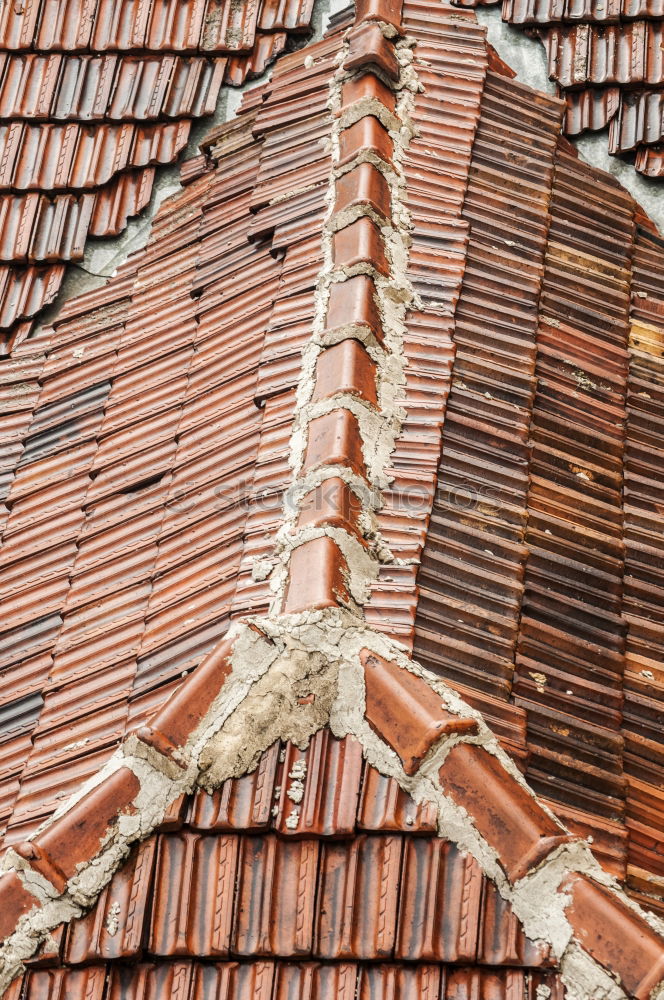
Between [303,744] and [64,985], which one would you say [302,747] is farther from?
[64,985]

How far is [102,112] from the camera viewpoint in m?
7.56

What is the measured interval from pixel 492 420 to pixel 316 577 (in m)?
1.41

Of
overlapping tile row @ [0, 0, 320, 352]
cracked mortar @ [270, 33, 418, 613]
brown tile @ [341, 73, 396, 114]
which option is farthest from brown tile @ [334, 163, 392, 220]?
overlapping tile row @ [0, 0, 320, 352]

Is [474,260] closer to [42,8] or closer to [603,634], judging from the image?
[603,634]

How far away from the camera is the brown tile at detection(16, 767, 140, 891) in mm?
3244

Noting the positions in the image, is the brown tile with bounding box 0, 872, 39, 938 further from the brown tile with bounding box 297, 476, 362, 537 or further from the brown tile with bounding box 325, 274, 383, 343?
the brown tile with bounding box 325, 274, 383, 343

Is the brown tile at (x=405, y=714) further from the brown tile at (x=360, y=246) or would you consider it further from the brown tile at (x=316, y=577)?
the brown tile at (x=360, y=246)

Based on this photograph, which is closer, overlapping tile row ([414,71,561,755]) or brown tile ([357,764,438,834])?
brown tile ([357,764,438,834])

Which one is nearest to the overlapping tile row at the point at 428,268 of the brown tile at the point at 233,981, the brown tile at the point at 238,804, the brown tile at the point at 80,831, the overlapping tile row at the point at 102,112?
the brown tile at the point at 238,804

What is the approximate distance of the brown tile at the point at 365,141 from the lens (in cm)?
552

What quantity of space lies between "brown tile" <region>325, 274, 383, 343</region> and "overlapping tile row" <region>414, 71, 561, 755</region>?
410mm

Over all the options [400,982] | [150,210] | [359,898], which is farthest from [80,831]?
[150,210]

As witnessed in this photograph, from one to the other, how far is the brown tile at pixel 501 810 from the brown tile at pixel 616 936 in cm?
12

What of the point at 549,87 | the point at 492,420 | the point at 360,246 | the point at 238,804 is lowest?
the point at 238,804
